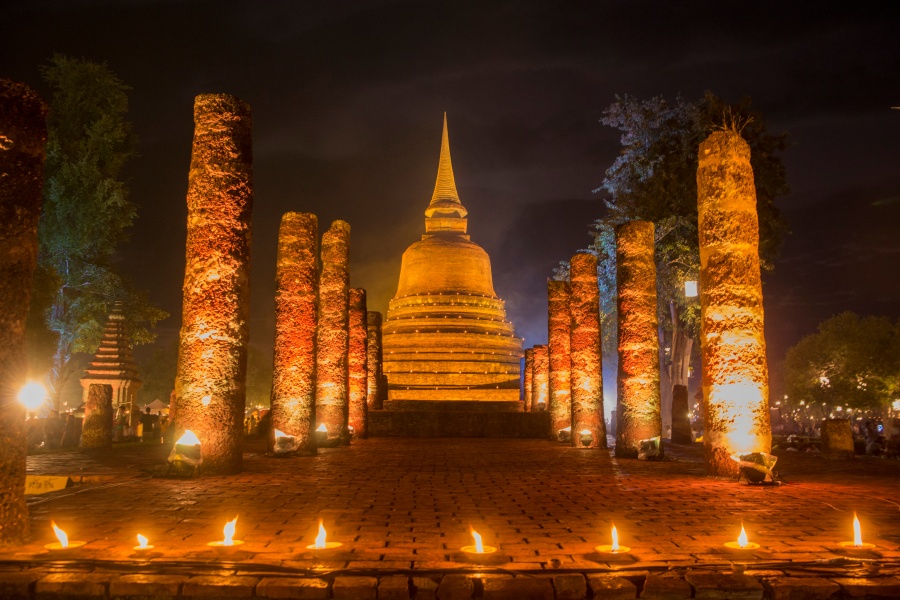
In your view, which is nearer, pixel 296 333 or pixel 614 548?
pixel 614 548

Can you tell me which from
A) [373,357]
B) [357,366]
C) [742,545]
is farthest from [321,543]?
[373,357]

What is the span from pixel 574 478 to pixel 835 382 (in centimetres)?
3938

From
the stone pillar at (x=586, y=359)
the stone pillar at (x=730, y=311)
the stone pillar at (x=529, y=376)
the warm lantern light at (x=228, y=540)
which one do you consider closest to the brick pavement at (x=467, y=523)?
the warm lantern light at (x=228, y=540)

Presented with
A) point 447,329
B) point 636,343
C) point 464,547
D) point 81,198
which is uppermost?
point 81,198

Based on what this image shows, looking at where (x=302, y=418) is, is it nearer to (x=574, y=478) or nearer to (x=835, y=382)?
(x=574, y=478)

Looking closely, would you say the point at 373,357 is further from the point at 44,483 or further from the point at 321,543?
the point at 321,543

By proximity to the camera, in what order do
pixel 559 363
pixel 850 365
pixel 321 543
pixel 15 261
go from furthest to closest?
pixel 850 365, pixel 559 363, pixel 15 261, pixel 321 543

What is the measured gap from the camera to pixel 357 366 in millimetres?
20641

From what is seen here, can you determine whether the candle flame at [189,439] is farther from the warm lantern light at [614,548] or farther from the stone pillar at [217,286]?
the warm lantern light at [614,548]

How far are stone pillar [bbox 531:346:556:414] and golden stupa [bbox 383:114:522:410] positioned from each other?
2.93 metres

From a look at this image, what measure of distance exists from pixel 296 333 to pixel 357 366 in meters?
6.04

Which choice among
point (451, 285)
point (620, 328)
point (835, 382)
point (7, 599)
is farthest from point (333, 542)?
point (835, 382)

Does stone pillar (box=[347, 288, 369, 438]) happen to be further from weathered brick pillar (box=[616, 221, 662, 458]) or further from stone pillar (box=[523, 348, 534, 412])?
stone pillar (box=[523, 348, 534, 412])

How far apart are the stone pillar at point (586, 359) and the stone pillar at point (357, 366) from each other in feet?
20.4
